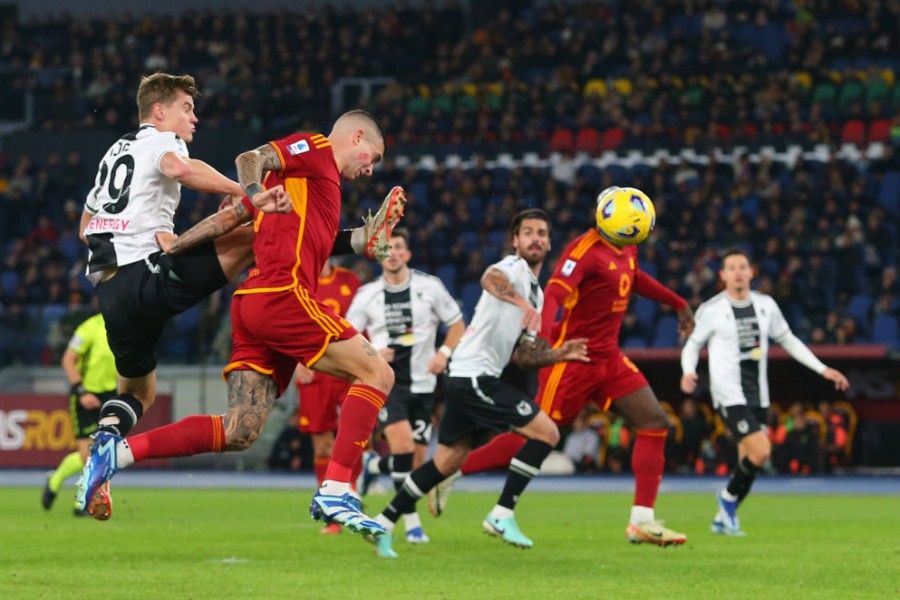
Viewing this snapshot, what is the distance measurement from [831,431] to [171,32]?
21.0 meters

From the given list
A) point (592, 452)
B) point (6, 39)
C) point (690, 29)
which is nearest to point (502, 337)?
point (592, 452)

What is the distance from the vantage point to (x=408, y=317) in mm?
13688

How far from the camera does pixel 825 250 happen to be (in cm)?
2541

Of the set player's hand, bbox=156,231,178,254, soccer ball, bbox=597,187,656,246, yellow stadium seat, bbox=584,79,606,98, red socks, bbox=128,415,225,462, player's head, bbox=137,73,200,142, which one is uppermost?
yellow stadium seat, bbox=584,79,606,98

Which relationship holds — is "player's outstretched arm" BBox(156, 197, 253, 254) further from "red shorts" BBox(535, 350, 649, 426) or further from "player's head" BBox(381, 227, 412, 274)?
"player's head" BBox(381, 227, 412, 274)

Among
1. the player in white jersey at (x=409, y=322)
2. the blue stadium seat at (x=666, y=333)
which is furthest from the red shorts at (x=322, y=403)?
the blue stadium seat at (x=666, y=333)

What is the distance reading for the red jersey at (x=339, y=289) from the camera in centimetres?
1345

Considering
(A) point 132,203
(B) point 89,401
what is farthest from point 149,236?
(B) point 89,401

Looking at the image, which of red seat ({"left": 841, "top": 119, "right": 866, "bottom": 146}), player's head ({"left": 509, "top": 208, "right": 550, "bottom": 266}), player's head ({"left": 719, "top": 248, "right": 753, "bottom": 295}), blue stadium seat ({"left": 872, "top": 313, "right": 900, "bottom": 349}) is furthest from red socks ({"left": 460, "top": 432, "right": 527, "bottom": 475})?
red seat ({"left": 841, "top": 119, "right": 866, "bottom": 146})

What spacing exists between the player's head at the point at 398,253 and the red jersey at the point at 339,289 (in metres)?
0.35

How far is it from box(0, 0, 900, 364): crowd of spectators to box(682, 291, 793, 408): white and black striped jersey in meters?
7.78

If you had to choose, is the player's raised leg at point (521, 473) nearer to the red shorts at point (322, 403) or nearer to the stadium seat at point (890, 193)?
the red shorts at point (322, 403)

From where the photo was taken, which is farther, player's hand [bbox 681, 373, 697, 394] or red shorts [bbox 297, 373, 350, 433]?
player's hand [bbox 681, 373, 697, 394]

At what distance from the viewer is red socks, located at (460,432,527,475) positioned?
11602mm
